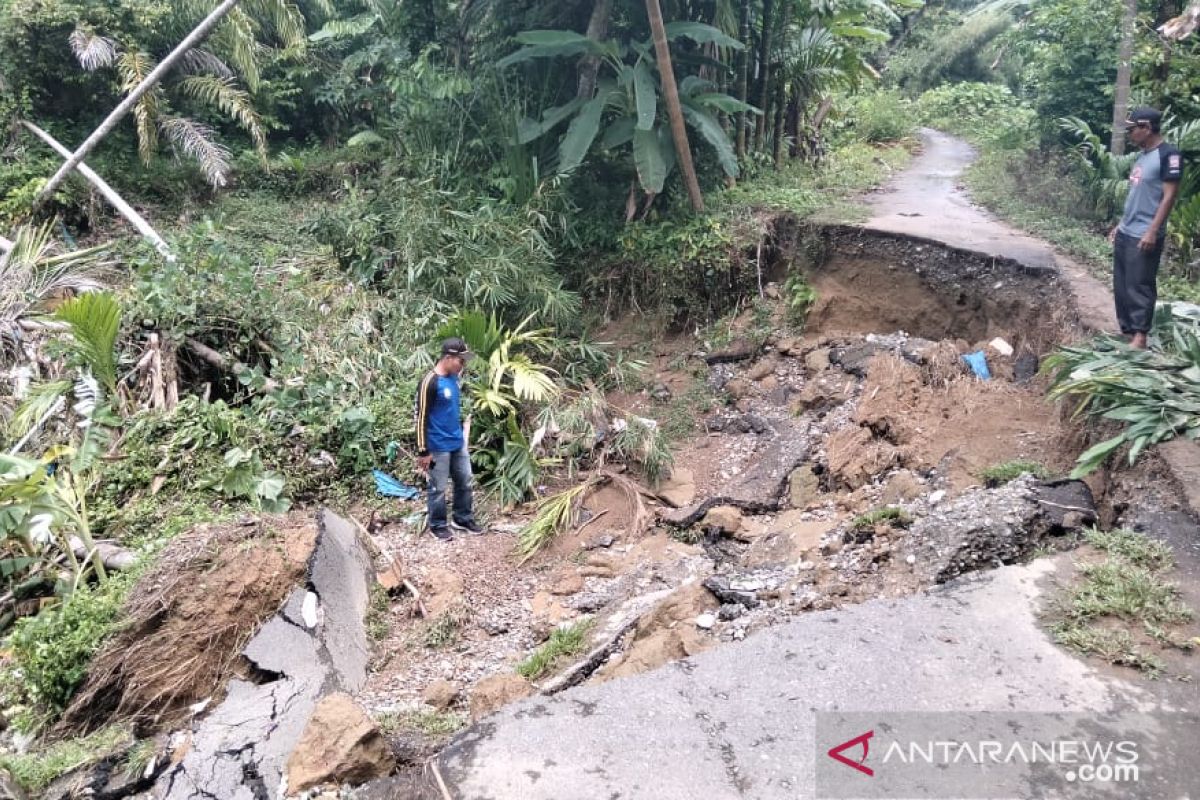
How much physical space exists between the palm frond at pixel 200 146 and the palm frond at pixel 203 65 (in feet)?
2.42

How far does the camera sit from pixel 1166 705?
2756mm

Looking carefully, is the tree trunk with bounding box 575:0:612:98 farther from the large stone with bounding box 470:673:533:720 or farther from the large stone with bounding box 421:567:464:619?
the large stone with bounding box 470:673:533:720

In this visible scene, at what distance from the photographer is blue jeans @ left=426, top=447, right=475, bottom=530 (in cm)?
558

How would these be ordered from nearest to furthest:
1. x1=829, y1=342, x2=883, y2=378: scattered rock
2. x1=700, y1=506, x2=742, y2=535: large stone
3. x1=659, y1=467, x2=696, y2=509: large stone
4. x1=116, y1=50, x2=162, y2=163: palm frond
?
1. x1=700, y1=506, x2=742, y2=535: large stone
2. x1=659, y1=467, x2=696, y2=509: large stone
3. x1=829, y1=342, x2=883, y2=378: scattered rock
4. x1=116, y1=50, x2=162, y2=163: palm frond

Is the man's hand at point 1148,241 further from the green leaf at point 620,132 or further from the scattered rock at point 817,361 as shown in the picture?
the green leaf at point 620,132

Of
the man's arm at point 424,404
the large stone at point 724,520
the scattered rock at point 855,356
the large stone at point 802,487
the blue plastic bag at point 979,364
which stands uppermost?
the man's arm at point 424,404

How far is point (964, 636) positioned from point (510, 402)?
4.36 m

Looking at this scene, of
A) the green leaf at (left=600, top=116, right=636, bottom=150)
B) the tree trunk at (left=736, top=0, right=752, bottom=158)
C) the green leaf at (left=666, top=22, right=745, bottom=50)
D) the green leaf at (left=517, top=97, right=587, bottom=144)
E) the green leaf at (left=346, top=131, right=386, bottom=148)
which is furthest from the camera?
the green leaf at (left=346, top=131, right=386, bottom=148)

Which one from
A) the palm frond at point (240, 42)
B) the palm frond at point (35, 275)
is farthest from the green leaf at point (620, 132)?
the palm frond at point (240, 42)

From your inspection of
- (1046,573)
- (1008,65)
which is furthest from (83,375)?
(1008,65)

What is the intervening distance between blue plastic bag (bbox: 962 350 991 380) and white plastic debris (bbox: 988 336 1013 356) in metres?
0.17

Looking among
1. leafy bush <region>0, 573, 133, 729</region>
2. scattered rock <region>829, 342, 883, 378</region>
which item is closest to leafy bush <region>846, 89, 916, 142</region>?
scattered rock <region>829, 342, 883, 378</region>

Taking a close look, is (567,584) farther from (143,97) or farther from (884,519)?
(143,97)

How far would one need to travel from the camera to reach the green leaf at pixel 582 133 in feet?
26.9
